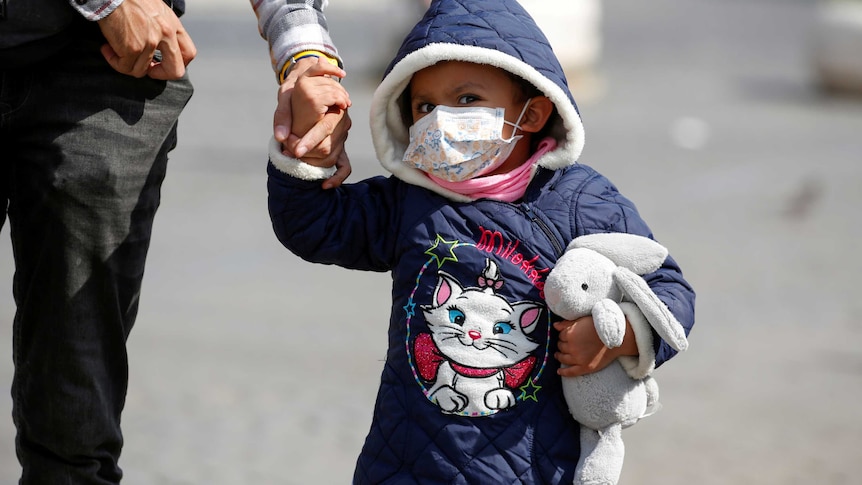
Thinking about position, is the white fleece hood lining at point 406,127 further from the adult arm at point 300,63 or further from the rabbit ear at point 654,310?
the rabbit ear at point 654,310

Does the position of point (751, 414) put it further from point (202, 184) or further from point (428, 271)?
point (202, 184)

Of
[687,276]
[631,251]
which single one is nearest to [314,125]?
[631,251]

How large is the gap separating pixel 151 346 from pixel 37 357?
281 cm

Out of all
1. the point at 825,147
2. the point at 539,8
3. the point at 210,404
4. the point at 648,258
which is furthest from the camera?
the point at 539,8

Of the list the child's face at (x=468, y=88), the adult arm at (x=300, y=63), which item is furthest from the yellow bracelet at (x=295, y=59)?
the child's face at (x=468, y=88)

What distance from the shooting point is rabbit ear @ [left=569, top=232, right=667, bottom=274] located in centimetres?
234

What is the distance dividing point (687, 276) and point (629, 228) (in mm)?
4146

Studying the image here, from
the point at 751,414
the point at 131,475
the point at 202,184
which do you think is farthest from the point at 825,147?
the point at 131,475

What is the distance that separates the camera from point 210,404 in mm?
4605

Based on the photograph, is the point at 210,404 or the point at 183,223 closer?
the point at 210,404

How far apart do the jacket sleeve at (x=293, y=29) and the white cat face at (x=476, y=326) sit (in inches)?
24.6

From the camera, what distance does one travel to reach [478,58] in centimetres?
232

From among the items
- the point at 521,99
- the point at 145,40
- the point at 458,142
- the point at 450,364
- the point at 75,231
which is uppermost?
the point at 521,99

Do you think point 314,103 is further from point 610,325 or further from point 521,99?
point 610,325
